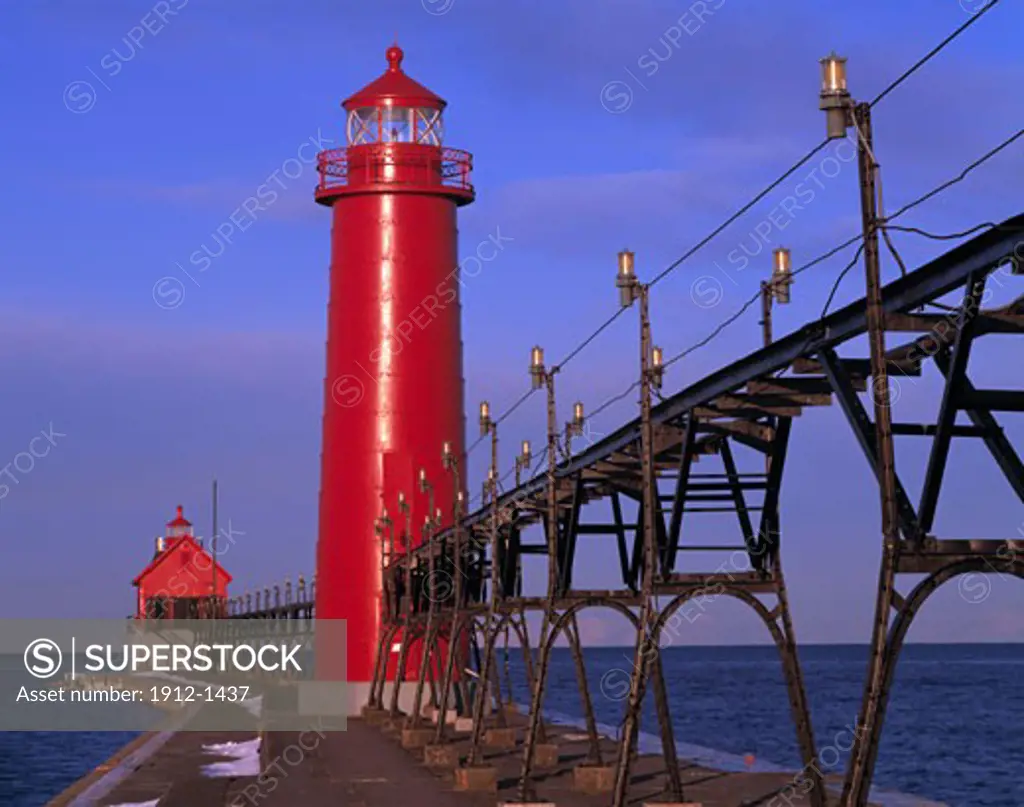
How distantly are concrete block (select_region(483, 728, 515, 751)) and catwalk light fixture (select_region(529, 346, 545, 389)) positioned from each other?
1636 centimetres

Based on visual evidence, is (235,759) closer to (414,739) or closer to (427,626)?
(414,739)

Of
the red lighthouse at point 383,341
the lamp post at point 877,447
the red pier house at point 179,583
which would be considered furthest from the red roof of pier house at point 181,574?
the lamp post at point 877,447

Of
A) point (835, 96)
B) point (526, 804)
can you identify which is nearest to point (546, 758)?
point (526, 804)

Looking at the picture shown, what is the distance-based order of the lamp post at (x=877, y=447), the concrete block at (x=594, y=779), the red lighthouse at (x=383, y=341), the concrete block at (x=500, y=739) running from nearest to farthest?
the lamp post at (x=877, y=447) < the concrete block at (x=594, y=779) < the concrete block at (x=500, y=739) < the red lighthouse at (x=383, y=341)

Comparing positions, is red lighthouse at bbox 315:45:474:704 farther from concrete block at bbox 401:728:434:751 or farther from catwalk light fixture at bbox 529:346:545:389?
catwalk light fixture at bbox 529:346:545:389

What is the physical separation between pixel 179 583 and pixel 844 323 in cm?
12622

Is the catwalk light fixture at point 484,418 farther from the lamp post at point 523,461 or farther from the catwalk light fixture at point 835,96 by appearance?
the catwalk light fixture at point 835,96

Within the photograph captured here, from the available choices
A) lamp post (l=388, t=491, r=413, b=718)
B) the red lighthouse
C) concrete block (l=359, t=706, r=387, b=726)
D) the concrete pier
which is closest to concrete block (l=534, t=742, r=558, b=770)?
the concrete pier

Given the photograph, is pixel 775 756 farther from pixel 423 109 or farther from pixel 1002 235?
pixel 1002 235

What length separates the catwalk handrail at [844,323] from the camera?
1716cm

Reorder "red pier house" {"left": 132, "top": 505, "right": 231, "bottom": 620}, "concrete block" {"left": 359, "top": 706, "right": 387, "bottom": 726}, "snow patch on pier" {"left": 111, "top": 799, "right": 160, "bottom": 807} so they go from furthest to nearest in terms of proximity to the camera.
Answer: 1. "red pier house" {"left": 132, "top": 505, "right": 231, "bottom": 620}
2. "concrete block" {"left": 359, "top": 706, "right": 387, "bottom": 726}
3. "snow patch on pier" {"left": 111, "top": 799, "right": 160, "bottom": 807}

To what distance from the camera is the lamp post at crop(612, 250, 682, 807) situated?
93.4 ft

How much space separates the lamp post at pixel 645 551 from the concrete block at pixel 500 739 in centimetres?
1931

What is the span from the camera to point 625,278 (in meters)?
28.3
